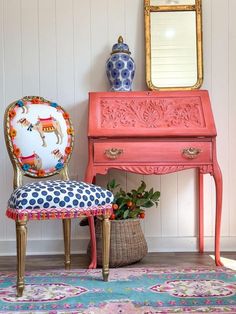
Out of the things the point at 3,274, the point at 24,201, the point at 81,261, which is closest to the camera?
the point at 24,201

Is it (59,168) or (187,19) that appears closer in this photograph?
(59,168)

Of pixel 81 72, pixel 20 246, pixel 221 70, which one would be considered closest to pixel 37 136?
pixel 20 246

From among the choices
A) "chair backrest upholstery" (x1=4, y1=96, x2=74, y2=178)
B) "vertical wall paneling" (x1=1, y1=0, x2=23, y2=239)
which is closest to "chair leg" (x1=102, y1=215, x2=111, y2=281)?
"chair backrest upholstery" (x1=4, y1=96, x2=74, y2=178)

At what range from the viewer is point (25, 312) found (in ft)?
5.63

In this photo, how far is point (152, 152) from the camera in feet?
7.83

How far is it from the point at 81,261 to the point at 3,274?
0.50 metres

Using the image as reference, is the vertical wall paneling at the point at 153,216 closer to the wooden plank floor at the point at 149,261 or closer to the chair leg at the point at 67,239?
the wooden plank floor at the point at 149,261

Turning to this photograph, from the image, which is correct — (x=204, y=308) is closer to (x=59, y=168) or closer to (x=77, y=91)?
(x=59, y=168)

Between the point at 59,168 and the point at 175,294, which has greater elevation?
the point at 59,168

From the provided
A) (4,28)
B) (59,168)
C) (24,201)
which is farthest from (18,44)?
(24,201)

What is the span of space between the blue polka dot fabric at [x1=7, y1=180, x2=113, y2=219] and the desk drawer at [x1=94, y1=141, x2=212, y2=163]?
390 millimetres

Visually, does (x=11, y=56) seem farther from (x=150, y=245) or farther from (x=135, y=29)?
(x=150, y=245)

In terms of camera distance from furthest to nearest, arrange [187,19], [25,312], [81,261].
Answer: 1. [187,19]
2. [81,261]
3. [25,312]

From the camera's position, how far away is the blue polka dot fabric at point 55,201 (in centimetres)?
188
